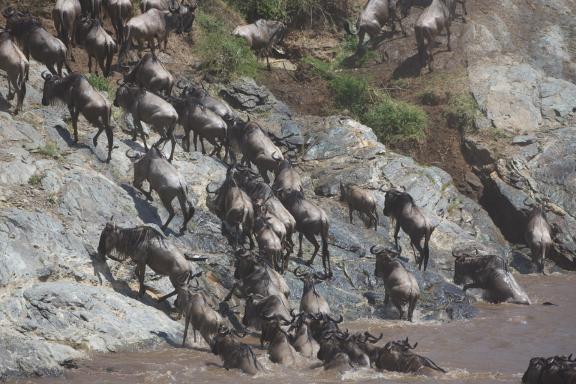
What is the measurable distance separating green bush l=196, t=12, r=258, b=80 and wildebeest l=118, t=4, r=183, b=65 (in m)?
1.08

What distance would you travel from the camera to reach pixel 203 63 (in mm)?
23797

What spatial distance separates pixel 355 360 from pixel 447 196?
9.13 metres

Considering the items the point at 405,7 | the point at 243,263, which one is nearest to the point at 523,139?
the point at 405,7

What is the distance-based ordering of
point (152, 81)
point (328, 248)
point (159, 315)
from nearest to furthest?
point (159, 315)
point (328, 248)
point (152, 81)

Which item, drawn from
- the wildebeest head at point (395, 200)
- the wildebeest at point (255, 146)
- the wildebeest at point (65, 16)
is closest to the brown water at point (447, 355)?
the wildebeest head at point (395, 200)

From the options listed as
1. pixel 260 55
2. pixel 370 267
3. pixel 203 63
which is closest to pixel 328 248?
pixel 370 267

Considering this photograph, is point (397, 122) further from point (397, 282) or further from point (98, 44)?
point (397, 282)

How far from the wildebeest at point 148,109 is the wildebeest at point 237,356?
5.93m

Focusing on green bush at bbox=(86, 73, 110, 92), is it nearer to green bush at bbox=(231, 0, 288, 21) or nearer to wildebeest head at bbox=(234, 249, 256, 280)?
wildebeest head at bbox=(234, 249, 256, 280)

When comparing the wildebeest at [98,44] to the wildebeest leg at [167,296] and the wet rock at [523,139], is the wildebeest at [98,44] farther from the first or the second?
A: the wet rock at [523,139]

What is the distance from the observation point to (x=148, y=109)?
59.6 ft

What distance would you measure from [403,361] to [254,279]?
3123 mm

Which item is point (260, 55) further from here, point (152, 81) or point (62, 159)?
point (62, 159)

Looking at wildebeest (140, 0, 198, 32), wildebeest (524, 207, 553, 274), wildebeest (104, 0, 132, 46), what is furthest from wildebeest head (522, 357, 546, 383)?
wildebeest (140, 0, 198, 32)
